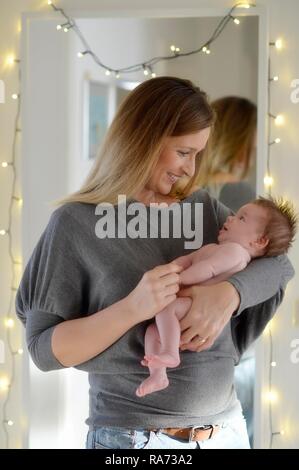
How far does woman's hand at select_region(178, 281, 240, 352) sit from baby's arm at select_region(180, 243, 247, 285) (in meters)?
0.03

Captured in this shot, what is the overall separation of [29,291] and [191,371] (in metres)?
0.36

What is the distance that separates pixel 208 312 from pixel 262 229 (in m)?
0.20

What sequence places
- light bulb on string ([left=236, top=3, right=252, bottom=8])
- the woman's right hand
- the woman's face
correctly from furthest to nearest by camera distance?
light bulb on string ([left=236, top=3, right=252, bottom=8]), the woman's face, the woman's right hand

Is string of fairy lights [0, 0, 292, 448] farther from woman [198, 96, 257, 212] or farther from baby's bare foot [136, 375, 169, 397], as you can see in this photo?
baby's bare foot [136, 375, 169, 397]

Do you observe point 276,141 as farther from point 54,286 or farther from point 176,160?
point 54,286

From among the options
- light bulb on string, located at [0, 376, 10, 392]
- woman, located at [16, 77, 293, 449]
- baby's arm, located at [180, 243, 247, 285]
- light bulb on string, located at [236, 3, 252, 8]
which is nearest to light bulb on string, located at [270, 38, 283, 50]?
light bulb on string, located at [236, 3, 252, 8]

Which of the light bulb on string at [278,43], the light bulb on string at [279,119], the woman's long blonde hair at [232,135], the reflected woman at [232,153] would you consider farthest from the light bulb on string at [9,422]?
the light bulb on string at [278,43]

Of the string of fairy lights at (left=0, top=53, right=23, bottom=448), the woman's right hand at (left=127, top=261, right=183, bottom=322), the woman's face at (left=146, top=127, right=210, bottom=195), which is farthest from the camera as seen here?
the string of fairy lights at (left=0, top=53, right=23, bottom=448)

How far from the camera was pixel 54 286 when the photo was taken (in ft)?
4.25

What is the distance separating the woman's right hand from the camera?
4.11 feet

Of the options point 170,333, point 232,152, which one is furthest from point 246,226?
point 232,152

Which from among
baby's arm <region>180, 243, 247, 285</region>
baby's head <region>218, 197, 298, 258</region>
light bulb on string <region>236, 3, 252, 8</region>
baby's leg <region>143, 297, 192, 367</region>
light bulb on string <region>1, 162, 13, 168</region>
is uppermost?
light bulb on string <region>236, 3, 252, 8</region>
